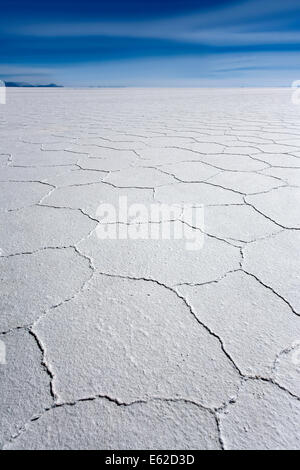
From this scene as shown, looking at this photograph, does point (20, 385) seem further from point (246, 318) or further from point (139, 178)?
point (139, 178)

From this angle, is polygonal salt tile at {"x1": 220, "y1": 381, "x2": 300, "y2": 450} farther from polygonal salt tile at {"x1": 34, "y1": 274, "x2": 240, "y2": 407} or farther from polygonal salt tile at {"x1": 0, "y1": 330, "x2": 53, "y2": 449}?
polygonal salt tile at {"x1": 0, "y1": 330, "x2": 53, "y2": 449}

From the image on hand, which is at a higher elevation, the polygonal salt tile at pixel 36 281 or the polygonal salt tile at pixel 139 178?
the polygonal salt tile at pixel 139 178

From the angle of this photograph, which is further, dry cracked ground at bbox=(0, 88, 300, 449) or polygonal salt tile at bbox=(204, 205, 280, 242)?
polygonal salt tile at bbox=(204, 205, 280, 242)

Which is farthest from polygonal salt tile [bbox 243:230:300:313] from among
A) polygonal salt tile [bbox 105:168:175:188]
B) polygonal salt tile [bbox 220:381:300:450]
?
polygonal salt tile [bbox 105:168:175:188]

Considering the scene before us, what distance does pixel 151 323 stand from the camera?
73 cm

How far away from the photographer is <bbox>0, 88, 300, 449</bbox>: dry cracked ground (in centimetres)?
52

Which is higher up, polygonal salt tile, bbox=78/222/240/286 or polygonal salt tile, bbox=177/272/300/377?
polygonal salt tile, bbox=78/222/240/286

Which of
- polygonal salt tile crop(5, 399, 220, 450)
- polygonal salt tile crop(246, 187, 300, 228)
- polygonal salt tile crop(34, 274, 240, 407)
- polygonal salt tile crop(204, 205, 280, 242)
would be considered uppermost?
polygonal salt tile crop(246, 187, 300, 228)

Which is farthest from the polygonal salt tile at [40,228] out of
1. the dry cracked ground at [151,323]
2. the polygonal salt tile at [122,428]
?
the polygonal salt tile at [122,428]

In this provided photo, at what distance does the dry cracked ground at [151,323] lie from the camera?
519 millimetres

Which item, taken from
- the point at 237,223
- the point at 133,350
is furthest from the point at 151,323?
the point at 237,223

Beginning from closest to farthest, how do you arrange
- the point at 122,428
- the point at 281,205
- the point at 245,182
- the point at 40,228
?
1. the point at 122,428
2. the point at 40,228
3. the point at 281,205
4. the point at 245,182

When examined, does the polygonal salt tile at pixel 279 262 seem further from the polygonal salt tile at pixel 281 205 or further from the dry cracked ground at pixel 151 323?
the polygonal salt tile at pixel 281 205
